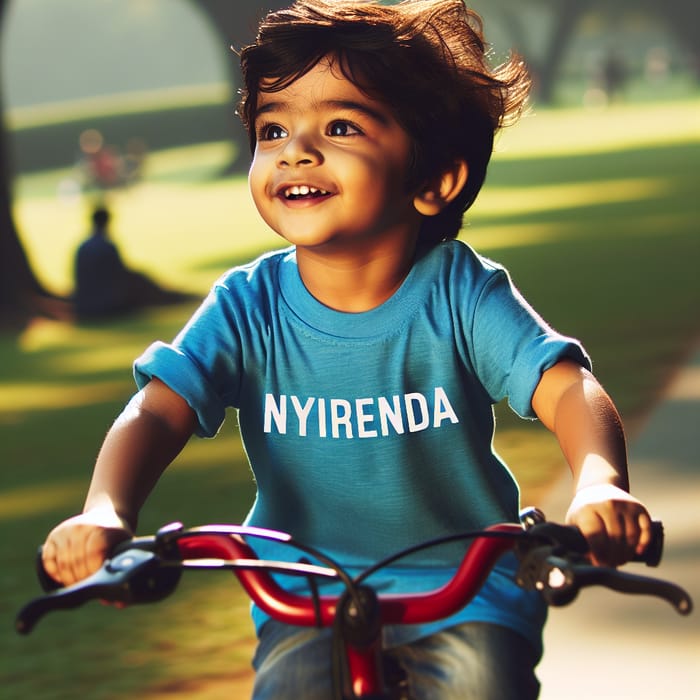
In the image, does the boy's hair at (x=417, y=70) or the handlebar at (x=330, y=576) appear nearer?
the handlebar at (x=330, y=576)

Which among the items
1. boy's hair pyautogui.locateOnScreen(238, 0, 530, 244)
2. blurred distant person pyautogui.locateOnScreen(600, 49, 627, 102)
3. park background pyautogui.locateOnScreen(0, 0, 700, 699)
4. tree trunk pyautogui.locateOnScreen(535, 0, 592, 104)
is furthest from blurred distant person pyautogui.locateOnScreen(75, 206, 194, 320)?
tree trunk pyautogui.locateOnScreen(535, 0, 592, 104)

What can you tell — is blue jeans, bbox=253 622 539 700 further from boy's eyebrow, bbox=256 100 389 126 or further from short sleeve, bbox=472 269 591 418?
boy's eyebrow, bbox=256 100 389 126

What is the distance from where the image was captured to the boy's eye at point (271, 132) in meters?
A: 2.85

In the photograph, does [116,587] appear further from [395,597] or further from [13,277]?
[13,277]

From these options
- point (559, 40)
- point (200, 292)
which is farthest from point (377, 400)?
point (559, 40)

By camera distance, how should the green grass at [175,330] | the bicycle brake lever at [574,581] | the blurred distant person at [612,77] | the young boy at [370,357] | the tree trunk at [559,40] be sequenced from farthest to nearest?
1. the tree trunk at [559,40]
2. the blurred distant person at [612,77]
3. the green grass at [175,330]
4. the young boy at [370,357]
5. the bicycle brake lever at [574,581]

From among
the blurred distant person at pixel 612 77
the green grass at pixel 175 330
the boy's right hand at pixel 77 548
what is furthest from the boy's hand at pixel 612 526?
the blurred distant person at pixel 612 77

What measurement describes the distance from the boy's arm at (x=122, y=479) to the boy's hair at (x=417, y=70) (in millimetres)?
527

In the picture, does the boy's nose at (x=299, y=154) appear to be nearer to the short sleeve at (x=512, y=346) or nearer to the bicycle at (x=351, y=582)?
the short sleeve at (x=512, y=346)

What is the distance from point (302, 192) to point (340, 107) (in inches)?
6.1

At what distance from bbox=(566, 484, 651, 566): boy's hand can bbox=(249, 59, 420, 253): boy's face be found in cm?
70

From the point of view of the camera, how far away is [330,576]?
214 centimetres

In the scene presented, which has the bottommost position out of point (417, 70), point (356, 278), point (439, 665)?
point (439, 665)

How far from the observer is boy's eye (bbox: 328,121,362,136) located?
2801 mm
